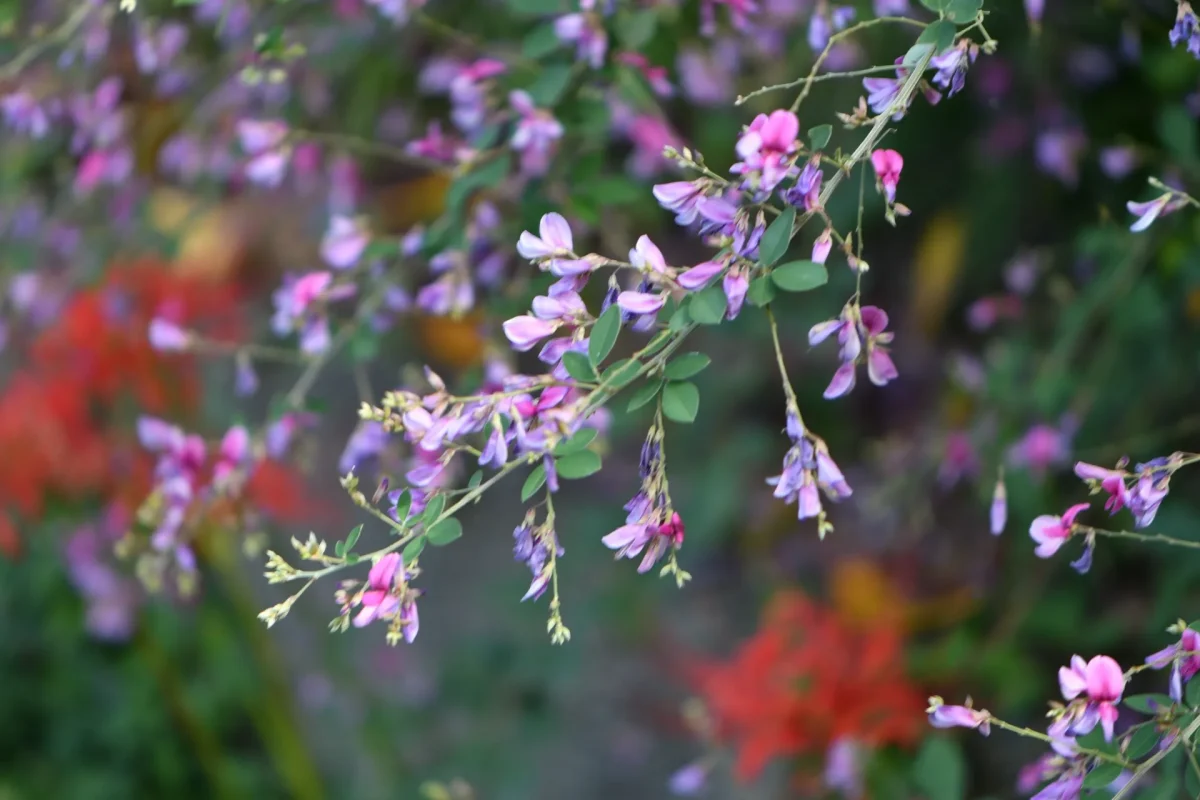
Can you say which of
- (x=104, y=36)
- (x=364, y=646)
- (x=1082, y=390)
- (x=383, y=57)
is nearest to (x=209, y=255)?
(x=364, y=646)

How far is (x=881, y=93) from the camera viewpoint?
66cm

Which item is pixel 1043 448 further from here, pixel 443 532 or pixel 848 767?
pixel 443 532

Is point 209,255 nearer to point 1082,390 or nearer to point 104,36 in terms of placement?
point 104,36

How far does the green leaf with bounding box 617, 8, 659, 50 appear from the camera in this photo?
896mm

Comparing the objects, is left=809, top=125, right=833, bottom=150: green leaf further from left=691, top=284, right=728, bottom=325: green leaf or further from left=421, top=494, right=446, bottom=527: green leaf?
left=421, top=494, right=446, bottom=527: green leaf

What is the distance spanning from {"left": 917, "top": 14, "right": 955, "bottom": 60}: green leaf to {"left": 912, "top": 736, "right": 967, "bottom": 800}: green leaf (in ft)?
1.70

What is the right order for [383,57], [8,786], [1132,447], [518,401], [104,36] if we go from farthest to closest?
[8,786] < [383,57] < [1132,447] < [104,36] < [518,401]

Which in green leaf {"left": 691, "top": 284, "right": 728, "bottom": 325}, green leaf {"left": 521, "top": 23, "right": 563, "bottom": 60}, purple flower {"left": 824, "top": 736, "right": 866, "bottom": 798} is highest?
green leaf {"left": 521, "top": 23, "right": 563, "bottom": 60}

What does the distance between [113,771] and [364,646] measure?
42 cm

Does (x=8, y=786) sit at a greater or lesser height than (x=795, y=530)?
Answer: greater

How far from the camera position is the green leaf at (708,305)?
596 mm

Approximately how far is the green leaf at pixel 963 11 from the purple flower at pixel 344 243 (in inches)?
21.7

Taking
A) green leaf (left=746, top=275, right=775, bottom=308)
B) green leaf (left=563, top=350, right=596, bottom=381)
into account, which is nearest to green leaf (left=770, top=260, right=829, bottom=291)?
green leaf (left=746, top=275, right=775, bottom=308)

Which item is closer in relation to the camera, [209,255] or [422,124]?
[422,124]
